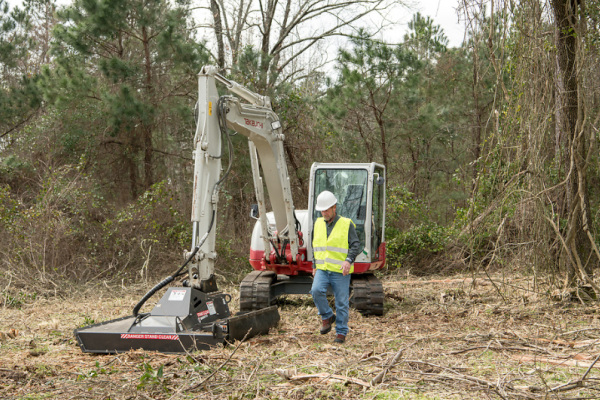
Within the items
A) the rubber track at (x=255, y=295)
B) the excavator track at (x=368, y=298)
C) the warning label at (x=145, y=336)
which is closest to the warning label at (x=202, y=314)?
the warning label at (x=145, y=336)

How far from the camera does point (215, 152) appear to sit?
7137 mm

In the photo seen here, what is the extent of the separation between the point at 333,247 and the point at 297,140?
922 centimetres

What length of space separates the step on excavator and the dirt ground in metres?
0.22

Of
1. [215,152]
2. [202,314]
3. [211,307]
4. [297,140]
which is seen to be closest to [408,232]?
[297,140]

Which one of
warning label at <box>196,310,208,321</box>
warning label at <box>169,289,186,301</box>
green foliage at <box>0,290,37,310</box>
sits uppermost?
warning label at <box>169,289,186,301</box>

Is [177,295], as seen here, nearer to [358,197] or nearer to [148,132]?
[358,197]

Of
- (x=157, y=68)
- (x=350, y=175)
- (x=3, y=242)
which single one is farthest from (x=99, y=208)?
(x=350, y=175)

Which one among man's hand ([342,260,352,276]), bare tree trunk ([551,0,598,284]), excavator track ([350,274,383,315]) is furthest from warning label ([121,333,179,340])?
bare tree trunk ([551,0,598,284])

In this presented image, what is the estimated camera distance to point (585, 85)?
8.01 m

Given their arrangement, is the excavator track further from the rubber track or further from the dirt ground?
the rubber track

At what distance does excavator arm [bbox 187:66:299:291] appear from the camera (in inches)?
271

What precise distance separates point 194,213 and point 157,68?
903 centimetres

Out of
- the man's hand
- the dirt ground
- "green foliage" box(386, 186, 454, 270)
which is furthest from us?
"green foliage" box(386, 186, 454, 270)

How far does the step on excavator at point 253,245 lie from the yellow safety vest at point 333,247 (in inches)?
39.3
